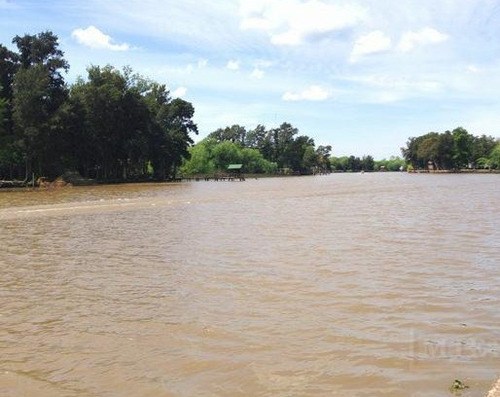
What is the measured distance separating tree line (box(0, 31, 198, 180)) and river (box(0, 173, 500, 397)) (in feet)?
166

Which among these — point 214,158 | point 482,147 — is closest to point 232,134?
point 214,158

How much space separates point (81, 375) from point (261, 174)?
497ft

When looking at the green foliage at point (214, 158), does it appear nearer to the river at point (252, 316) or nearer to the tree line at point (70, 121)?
the tree line at point (70, 121)

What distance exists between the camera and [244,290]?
31.1 ft

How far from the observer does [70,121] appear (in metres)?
66.2

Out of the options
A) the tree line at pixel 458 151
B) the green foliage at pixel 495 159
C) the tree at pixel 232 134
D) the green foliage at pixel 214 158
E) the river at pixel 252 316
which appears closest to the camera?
the river at pixel 252 316

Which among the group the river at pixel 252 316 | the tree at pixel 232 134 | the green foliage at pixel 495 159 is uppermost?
the tree at pixel 232 134

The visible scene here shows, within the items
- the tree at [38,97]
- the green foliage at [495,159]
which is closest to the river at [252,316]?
the tree at [38,97]

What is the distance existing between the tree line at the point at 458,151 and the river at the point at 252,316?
153 meters

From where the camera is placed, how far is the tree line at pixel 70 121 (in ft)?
203

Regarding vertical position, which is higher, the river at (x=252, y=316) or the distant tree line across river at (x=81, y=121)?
the distant tree line across river at (x=81, y=121)

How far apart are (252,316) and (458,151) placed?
541 feet

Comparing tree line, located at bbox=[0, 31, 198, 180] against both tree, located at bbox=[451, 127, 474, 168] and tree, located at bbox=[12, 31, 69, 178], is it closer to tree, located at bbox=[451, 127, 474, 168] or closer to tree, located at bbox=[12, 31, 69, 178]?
tree, located at bbox=[12, 31, 69, 178]

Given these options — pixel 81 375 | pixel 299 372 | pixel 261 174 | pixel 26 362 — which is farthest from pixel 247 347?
pixel 261 174
